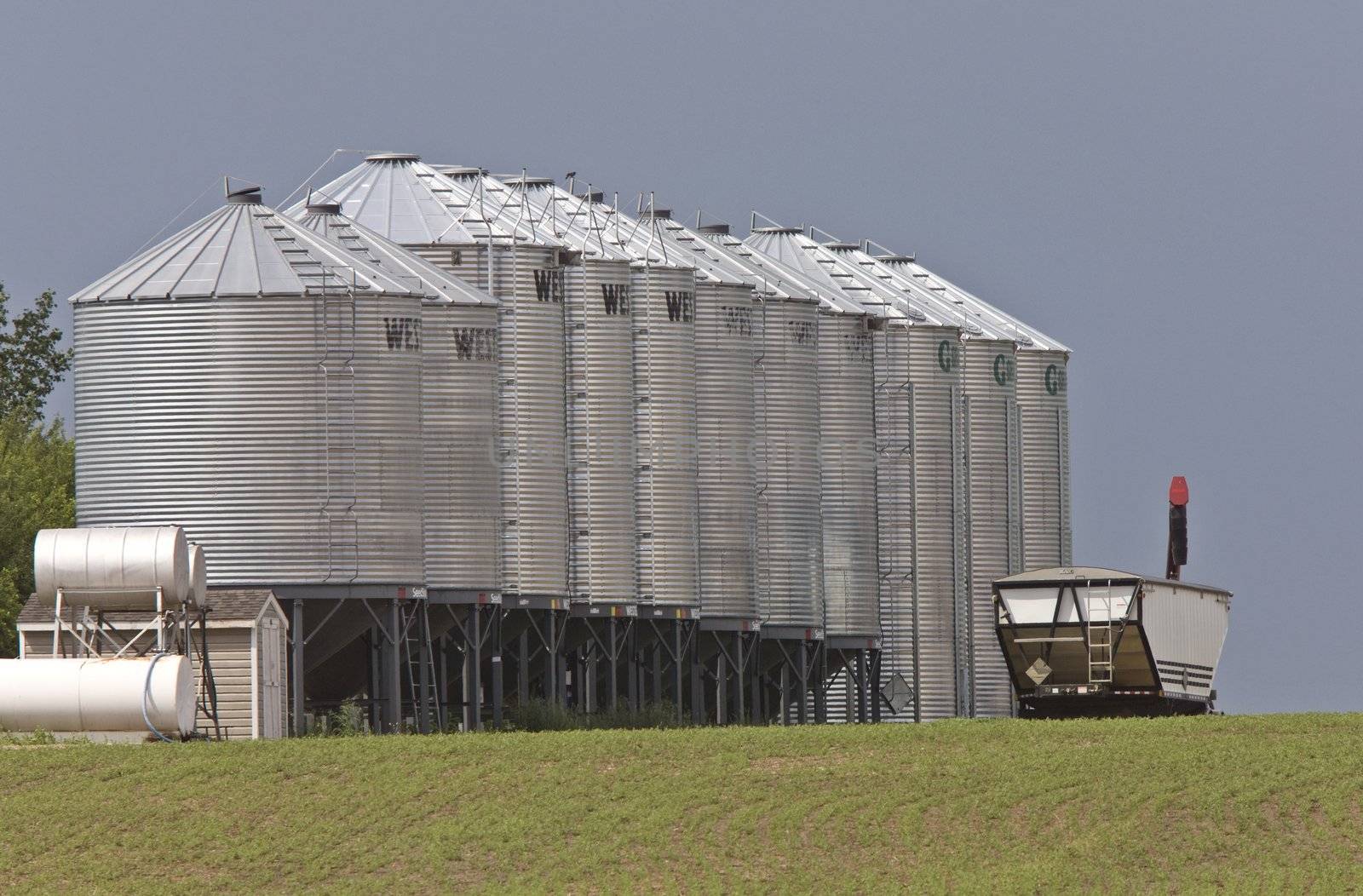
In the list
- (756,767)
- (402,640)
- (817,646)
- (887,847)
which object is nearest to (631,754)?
(756,767)

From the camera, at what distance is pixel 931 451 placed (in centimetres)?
8419

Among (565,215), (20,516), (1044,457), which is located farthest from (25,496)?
(1044,457)

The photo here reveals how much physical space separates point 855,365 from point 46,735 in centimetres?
3587

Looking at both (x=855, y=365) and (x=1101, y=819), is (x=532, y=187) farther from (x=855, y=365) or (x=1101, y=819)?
(x=1101, y=819)

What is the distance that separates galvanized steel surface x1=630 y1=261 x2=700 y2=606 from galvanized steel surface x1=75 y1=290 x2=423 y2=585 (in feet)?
44.5

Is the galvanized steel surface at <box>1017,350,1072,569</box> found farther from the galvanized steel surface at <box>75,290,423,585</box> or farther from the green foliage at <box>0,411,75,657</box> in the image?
the galvanized steel surface at <box>75,290,423,585</box>

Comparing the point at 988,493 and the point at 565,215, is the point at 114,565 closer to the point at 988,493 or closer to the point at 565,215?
the point at 565,215

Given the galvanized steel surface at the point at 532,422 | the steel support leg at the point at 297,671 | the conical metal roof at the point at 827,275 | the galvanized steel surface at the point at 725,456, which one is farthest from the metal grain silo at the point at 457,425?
the conical metal roof at the point at 827,275

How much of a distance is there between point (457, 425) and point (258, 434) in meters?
6.00

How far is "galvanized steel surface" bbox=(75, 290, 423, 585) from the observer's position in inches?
2192

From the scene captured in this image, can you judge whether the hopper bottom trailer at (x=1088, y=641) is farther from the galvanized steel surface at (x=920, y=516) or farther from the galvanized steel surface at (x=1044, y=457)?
the galvanized steel surface at (x=1044, y=457)

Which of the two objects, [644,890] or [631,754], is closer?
[644,890]

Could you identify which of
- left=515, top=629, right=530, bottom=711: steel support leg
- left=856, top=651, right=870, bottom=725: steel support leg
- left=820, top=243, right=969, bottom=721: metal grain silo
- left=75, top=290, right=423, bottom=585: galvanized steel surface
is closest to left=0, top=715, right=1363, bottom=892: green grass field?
left=75, top=290, right=423, bottom=585: galvanized steel surface

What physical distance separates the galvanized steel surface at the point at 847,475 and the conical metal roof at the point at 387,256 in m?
17.8
